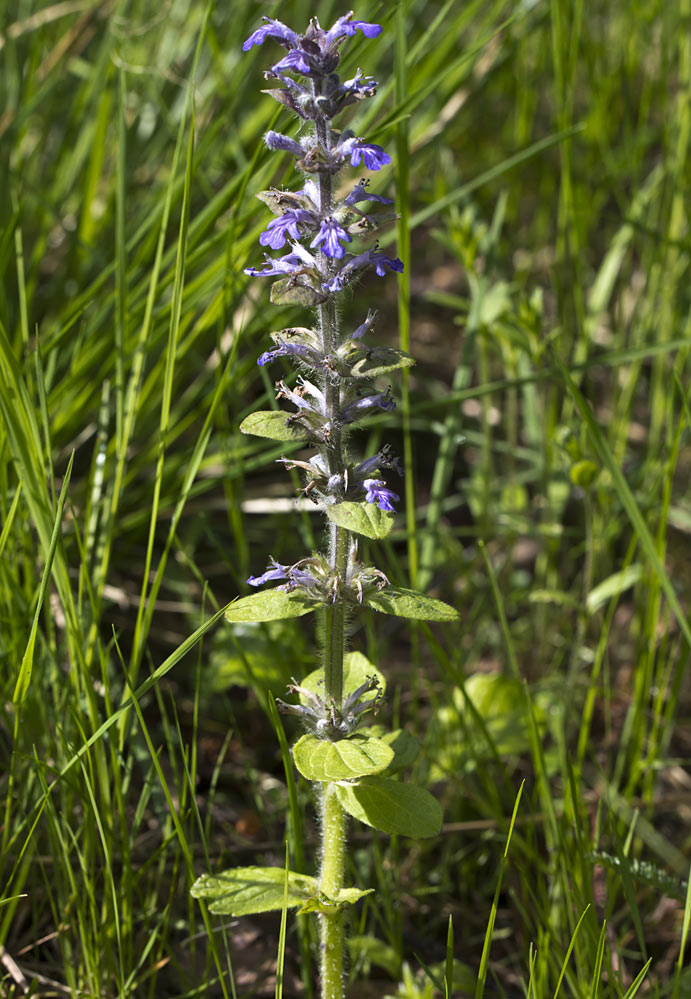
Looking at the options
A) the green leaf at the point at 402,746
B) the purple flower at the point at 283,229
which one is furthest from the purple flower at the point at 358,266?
the green leaf at the point at 402,746

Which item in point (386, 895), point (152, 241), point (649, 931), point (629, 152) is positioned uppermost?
point (629, 152)

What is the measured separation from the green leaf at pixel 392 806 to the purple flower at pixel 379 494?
24.8 inches

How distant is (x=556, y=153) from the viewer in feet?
15.2

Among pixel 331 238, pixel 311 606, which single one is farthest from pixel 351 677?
pixel 331 238

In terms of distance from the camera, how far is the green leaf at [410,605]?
1.78 meters

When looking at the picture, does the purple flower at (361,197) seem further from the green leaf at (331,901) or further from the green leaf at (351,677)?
the green leaf at (331,901)

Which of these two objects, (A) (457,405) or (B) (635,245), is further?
(B) (635,245)

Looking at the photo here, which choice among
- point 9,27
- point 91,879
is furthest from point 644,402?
point 91,879

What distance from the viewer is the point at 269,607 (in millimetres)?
1828

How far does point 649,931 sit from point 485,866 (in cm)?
50

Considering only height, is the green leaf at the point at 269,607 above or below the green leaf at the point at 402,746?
above

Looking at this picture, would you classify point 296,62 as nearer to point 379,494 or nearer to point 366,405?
point 366,405

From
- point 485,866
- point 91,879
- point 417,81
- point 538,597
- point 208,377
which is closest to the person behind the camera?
point 91,879

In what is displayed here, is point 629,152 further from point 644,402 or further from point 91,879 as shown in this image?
point 91,879
